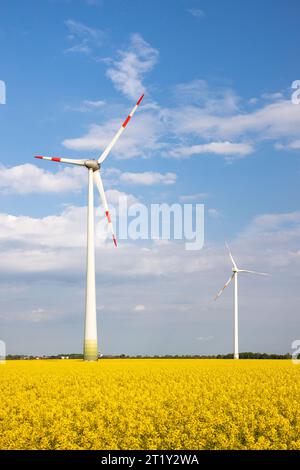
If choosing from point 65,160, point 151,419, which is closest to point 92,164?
point 65,160

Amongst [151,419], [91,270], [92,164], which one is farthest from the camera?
[92,164]

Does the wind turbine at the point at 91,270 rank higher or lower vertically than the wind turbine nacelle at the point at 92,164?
lower

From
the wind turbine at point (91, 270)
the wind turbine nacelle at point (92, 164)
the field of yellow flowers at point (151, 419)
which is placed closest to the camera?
the field of yellow flowers at point (151, 419)

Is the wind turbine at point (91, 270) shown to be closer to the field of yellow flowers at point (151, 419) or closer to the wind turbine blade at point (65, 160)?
the wind turbine blade at point (65, 160)

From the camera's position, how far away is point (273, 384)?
1146 inches

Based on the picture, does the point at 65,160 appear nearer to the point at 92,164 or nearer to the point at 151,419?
the point at 92,164

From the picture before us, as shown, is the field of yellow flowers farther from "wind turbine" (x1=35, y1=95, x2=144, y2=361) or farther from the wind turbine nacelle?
the wind turbine nacelle

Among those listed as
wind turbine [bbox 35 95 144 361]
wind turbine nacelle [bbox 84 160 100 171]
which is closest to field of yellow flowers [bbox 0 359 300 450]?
wind turbine [bbox 35 95 144 361]

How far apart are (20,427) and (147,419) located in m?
3.76

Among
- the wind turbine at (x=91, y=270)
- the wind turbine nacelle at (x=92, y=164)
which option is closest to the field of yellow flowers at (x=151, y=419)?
the wind turbine at (x=91, y=270)

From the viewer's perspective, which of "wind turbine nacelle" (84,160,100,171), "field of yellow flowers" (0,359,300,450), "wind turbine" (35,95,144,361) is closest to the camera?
"field of yellow flowers" (0,359,300,450)
